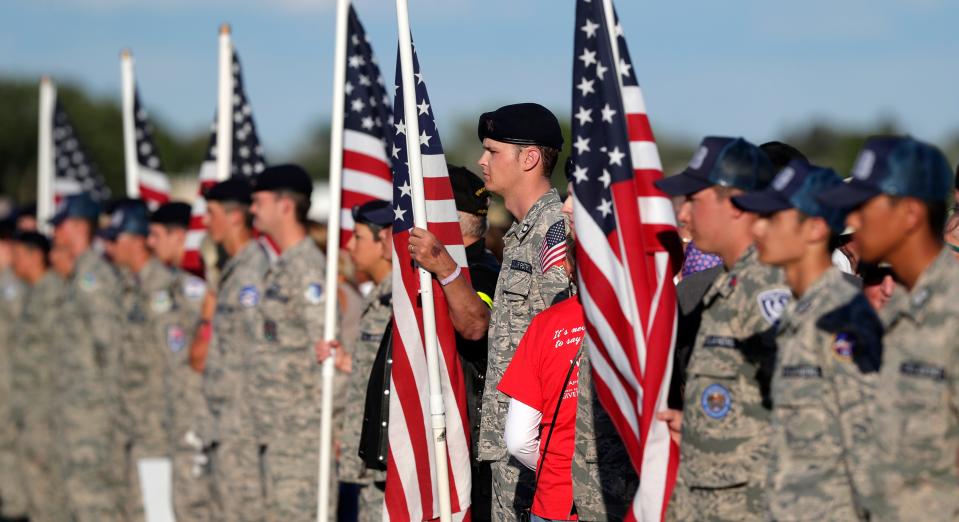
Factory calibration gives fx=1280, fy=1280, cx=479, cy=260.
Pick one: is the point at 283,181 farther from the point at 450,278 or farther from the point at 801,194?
the point at 801,194

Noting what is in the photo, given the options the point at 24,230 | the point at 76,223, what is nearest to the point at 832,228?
the point at 76,223

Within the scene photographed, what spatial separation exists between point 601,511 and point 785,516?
139 centimetres

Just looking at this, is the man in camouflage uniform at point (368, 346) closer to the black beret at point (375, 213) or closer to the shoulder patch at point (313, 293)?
the black beret at point (375, 213)

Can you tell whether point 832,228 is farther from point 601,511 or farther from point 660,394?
point 601,511

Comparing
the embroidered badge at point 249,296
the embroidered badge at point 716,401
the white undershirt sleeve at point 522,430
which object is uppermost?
the embroidered badge at point 716,401

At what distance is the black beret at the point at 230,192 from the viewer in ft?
34.3

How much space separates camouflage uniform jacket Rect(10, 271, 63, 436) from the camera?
15.2 metres

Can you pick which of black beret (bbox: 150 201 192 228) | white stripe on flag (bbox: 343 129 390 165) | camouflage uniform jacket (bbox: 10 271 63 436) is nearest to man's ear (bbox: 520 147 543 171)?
white stripe on flag (bbox: 343 129 390 165)

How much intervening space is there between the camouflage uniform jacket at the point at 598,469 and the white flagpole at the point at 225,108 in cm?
647

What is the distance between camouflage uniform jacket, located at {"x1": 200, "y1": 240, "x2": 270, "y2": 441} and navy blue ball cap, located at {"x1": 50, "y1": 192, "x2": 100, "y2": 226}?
15.8ft

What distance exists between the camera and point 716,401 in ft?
15.2

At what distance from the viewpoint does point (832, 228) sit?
168 inches

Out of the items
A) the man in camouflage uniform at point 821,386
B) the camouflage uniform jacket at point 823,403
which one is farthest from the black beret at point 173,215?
the camouflage uniform jacket at point 823,403

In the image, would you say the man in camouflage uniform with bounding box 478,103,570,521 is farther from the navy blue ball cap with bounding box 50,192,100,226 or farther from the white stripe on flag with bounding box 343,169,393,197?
the navy blue ball cap with bounding box 50,192,100,226
